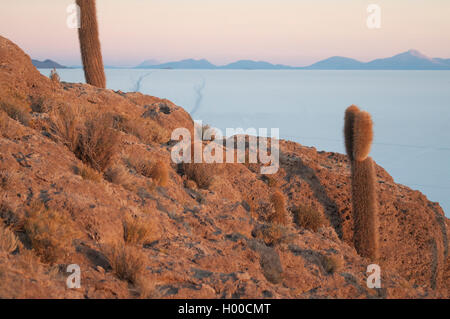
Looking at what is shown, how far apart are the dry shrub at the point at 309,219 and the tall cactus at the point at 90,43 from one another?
328 inches

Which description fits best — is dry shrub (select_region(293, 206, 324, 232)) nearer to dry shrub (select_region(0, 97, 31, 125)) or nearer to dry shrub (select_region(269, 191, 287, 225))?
dry shrub (select_region(269, 191, 287, 225))

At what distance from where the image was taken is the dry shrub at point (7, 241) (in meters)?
4.34

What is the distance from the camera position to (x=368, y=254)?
10.7m

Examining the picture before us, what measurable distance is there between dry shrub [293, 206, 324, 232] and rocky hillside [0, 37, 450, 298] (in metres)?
0.03

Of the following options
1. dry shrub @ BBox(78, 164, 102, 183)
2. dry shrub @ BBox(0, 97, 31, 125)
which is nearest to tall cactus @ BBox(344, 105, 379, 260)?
dry shrub @ BBox(78, 164, 102, 183)

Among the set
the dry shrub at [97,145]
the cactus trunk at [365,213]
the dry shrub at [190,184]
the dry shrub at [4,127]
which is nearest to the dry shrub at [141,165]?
the dry shrub at [97,145]

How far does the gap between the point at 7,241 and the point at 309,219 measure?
6.57m

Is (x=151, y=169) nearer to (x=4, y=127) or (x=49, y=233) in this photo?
(x=4, y=127)

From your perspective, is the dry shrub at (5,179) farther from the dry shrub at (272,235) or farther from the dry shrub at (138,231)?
the dry shrub at (272,235)

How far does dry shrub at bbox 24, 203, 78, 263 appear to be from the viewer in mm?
4488

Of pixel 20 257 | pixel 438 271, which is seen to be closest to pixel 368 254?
pixel 438 271

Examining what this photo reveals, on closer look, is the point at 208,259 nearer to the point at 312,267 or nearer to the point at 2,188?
the point at 312,267

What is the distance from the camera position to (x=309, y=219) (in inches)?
Answer: 367
